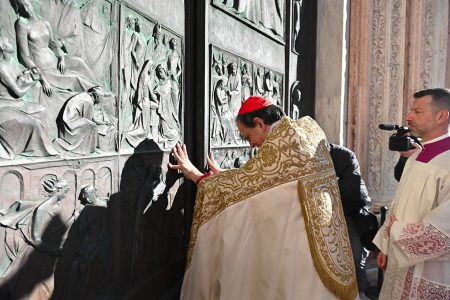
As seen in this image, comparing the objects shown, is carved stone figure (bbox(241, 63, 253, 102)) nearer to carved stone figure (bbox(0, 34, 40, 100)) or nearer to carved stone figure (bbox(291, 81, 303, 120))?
carved stone figure (bbox(291, 81, 303, 120))

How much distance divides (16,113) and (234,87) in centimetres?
190

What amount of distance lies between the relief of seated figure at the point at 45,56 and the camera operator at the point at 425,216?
180 centimetres

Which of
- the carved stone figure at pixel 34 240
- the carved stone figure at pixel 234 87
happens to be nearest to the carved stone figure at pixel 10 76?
the carved stone figure at pixel 34 240

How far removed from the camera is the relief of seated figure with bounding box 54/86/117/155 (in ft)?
4.68

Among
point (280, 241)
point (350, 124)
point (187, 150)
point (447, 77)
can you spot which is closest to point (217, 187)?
point (280, 241)

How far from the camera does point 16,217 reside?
4.08 ft

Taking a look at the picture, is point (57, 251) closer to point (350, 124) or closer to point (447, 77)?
point (350, 124)

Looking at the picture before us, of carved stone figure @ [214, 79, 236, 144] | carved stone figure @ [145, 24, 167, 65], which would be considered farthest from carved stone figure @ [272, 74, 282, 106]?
carved stone figure @ [145, 24, 167, 65]

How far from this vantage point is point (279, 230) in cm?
183

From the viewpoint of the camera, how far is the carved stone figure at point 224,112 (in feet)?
8.93

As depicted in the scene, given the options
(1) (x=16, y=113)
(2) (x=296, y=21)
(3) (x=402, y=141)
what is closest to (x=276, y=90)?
(2) (x=296, y=21)

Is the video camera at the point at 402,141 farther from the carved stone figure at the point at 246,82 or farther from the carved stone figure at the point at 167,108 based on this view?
the carved stone figure at the point at 167,108

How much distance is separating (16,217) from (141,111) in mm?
846

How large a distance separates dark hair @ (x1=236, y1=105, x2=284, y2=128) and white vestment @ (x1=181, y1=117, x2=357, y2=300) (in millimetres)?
184
